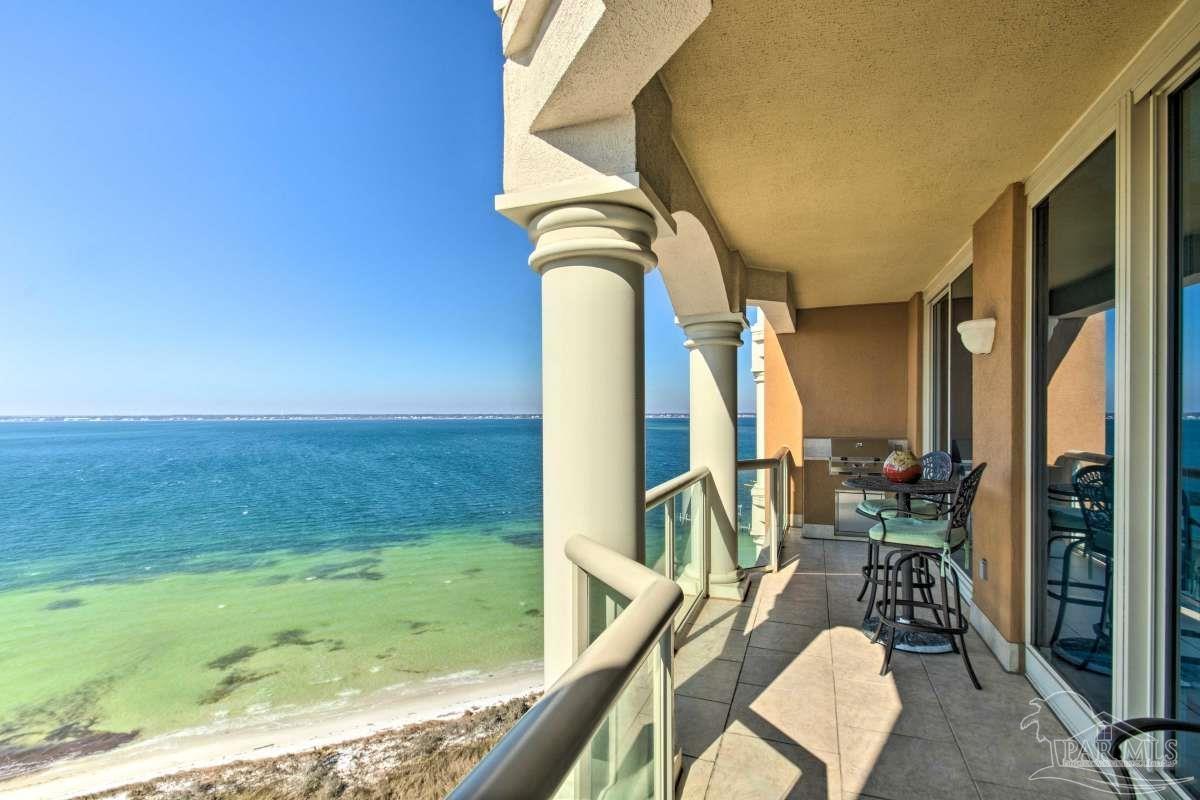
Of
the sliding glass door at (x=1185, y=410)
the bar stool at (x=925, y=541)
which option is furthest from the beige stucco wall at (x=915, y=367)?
the sliding glass door at (x=1185, y=410)

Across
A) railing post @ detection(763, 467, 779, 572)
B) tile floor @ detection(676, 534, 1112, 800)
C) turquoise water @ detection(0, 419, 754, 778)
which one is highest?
railing post @ detection(763, 467, 779, 572)

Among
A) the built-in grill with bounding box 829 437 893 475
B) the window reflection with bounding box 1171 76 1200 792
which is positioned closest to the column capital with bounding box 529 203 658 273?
the window reflection with bounding box 1171 76 1200 792

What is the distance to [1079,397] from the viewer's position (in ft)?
7.43

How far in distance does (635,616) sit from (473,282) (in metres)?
42.5

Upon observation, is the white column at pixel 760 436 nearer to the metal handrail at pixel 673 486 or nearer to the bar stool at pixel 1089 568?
the metal handrail at pixel 673 486

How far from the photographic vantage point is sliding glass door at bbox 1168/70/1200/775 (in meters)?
1.55

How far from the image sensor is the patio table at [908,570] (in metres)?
3.06

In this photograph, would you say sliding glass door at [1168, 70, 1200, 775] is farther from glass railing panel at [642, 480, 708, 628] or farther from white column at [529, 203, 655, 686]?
glass railing panel at [642, 480, 708, 628]

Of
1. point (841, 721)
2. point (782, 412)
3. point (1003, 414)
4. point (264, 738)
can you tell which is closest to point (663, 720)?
point (841, 721)

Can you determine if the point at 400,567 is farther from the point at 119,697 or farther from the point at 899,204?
the point at 899,204

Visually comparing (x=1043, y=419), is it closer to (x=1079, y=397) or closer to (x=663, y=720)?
(x=1079, y=397)

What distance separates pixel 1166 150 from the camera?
66.4 inches

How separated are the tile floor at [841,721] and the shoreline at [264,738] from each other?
4521 mm

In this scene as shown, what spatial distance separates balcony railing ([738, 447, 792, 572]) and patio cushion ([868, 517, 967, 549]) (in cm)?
141
